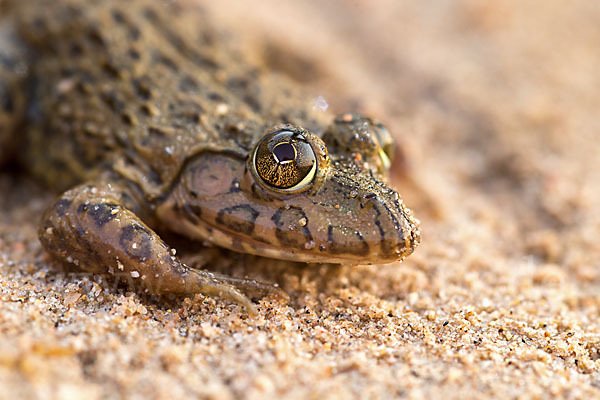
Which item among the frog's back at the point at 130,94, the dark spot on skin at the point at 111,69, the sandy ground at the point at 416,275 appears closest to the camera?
the sandy ground at the point at 416,275

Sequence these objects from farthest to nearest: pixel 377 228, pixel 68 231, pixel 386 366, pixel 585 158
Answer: pixel 585 158 → pixel 68 231 → pixel 377 228 → pixel 386 366

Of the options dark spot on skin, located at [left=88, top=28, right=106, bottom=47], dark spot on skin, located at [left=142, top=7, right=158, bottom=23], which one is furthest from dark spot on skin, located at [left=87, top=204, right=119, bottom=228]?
dark spot on skin, located at [left=142, top=7, right=158, bottom=23]

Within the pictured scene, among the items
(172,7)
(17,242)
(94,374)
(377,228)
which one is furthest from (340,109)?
(94,374)

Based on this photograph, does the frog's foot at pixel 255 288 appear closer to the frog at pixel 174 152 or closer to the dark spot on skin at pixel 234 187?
the frog at pixel 174 152

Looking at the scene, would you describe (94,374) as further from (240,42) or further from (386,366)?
(240,42)

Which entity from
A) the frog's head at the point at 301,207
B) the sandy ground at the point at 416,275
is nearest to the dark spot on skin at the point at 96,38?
the sandy ground at the point at 416,275

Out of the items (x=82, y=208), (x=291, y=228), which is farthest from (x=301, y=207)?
(x=82, y=208)

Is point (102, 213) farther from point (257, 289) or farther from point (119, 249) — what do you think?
point (257, 289)
